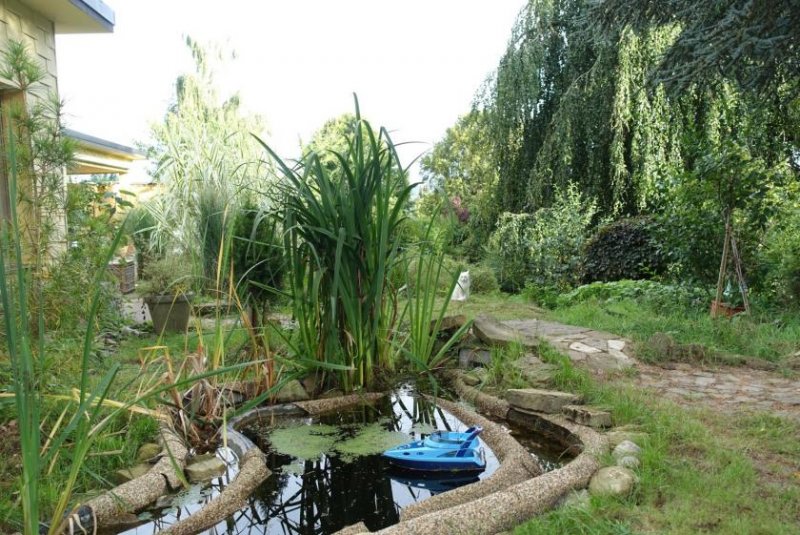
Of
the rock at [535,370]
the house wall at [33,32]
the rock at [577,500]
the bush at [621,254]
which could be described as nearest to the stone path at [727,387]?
the rock at [535,370]

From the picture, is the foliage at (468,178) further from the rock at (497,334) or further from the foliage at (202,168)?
the foliage at (202,168)

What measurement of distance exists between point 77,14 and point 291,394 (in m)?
3.40

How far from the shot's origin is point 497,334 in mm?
3656

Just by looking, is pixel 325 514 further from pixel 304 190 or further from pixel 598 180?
pixel 598 180

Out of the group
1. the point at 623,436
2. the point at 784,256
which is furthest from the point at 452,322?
the point at 784,256

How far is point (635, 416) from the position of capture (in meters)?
2.49

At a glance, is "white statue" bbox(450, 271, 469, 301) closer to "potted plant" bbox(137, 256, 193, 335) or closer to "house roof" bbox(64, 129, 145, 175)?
"potted plant" bbox(137, 256, 193, 335)

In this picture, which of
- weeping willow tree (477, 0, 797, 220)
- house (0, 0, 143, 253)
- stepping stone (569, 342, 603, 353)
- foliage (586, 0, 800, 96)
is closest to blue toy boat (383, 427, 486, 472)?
stepping stone (569, 342, 603, 353)

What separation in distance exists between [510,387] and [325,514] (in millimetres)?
1324

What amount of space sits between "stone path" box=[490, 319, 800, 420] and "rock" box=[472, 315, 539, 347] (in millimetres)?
54

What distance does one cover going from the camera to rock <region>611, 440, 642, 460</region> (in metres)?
2.08

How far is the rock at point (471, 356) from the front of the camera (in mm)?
3616

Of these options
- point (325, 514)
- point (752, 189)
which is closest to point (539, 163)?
point (752, 189)

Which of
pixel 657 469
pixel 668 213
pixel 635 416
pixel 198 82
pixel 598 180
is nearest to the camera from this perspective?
pixel 657 469
